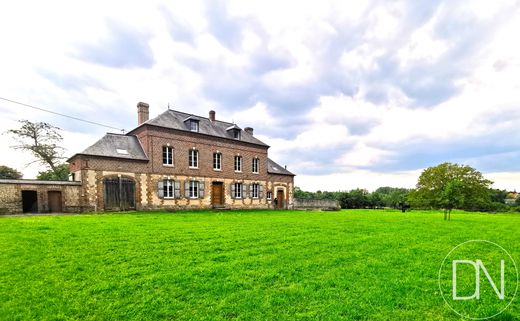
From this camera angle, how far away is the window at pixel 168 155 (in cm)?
2268

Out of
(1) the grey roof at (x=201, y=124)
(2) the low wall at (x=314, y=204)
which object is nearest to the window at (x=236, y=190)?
(1) the grey roof at (x=201, y=124)

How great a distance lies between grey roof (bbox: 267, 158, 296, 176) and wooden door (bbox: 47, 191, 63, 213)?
64.2 ft

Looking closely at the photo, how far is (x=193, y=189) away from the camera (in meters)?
24.2

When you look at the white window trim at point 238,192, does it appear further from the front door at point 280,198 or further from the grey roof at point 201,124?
the front door at point 280,198

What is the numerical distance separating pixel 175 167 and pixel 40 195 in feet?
30.6

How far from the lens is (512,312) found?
3.49m

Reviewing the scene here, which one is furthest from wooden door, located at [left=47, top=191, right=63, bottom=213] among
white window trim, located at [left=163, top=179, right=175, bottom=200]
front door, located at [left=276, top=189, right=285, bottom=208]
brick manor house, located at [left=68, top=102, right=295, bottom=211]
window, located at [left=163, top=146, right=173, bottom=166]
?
front door, located at [left=276, top=189, right=285, bottom=208]

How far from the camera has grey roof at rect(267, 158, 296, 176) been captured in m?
31.6

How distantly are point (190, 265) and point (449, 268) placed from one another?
208 inches

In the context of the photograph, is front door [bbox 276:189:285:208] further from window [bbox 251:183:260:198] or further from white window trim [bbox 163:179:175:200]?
white window trim [bbox 163:179:175:200]

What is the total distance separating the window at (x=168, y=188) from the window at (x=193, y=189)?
1.69 m

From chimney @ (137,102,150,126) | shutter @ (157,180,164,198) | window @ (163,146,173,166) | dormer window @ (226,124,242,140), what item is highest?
chimney @ (137,102,150,126)

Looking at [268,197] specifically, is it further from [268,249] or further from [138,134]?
[268,249]

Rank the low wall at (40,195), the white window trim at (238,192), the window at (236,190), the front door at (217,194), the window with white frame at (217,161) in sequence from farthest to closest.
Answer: the white window trim at (238,192) → the window at (236,190) → the window with white frame at (217,161) → the front door at (217,194) → the low wall at (40,195)
